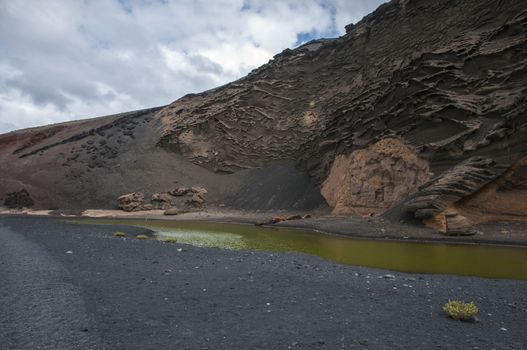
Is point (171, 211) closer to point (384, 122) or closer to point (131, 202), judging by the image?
point (131, 202)

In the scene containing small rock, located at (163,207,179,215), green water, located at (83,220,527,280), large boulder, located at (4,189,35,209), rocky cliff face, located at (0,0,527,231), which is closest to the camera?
green water, located at (83,220,527,280)

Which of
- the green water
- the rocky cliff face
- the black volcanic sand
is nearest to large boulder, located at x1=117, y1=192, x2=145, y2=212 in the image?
the rocky cliff face

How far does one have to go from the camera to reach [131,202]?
5253 cm

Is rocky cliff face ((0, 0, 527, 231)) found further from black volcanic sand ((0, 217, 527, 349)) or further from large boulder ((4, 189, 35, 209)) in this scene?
black volcanic sand ((0, 217, 527, 349))

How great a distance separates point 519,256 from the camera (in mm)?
17250

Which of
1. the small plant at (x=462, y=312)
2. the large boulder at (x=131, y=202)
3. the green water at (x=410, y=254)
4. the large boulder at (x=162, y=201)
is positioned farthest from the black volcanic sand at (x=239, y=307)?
the large boulder at (x=131, y=202)

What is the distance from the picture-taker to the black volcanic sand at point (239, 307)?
657 cm

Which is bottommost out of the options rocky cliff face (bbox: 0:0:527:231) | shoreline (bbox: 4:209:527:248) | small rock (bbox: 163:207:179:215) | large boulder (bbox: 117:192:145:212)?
shoreline (bbox: 4:209:527:248)

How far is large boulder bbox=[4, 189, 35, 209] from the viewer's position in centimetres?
5312

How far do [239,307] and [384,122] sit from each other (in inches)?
1171

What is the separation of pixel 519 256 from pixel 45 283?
18610 millimetres

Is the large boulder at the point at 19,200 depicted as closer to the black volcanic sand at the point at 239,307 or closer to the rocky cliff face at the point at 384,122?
the rocky cliff face at the point at 384,122

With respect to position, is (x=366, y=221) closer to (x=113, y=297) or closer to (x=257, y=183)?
(x=113, y=297)

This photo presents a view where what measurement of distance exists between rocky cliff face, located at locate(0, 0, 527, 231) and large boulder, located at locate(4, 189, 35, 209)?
13.5ft
